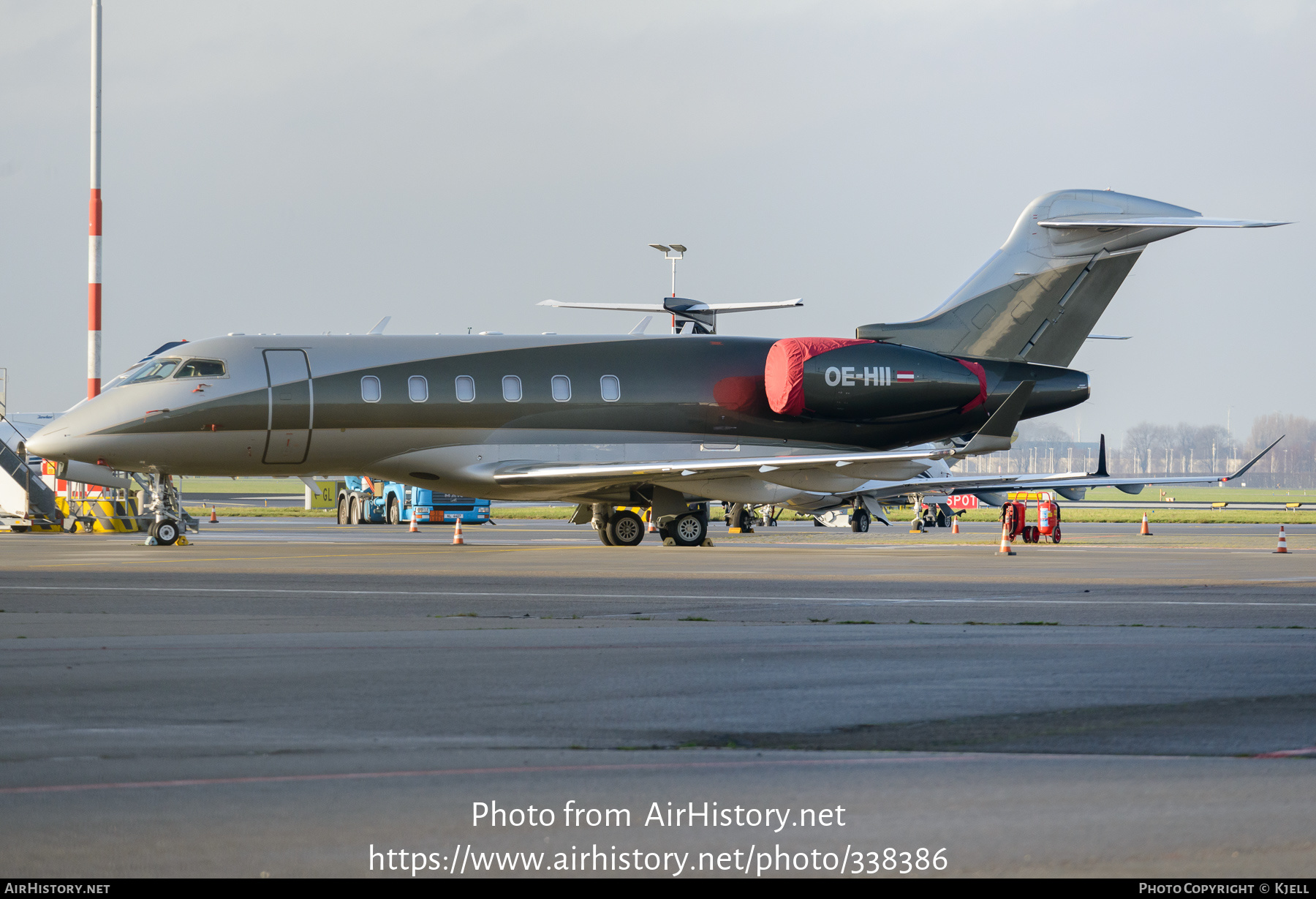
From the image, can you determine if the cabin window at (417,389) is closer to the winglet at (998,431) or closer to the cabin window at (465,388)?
the cabin window at (465,388)

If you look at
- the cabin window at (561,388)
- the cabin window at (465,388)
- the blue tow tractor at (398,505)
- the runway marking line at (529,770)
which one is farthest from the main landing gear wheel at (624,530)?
the runway marking line at (529,770)

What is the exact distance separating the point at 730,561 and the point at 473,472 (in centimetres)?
690

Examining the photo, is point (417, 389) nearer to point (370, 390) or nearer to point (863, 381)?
point (370, 390)

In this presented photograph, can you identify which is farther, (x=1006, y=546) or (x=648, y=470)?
(x=1006, y=546)

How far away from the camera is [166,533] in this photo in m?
26.4

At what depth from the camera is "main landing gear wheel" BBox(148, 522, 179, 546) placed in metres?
26.3

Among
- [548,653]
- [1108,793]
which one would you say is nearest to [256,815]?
[1108,793]

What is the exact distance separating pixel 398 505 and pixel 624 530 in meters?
21.4

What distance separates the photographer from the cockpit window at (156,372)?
25.6 metres

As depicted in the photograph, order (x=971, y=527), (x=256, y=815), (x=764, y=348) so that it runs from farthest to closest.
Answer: (x=971, y=527) → (x=764, y=348) → (x=256, y=815)

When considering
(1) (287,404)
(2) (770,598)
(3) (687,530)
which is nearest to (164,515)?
(1) (287,404)

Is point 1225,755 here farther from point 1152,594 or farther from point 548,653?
point 1152,594

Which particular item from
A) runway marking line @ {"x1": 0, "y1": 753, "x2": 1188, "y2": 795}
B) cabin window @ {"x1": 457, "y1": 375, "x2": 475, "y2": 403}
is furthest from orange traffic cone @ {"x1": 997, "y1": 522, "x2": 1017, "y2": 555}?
runway marking line @ {"x1": 0, "y1": 753, "x2": 1188, "y2": 795}
